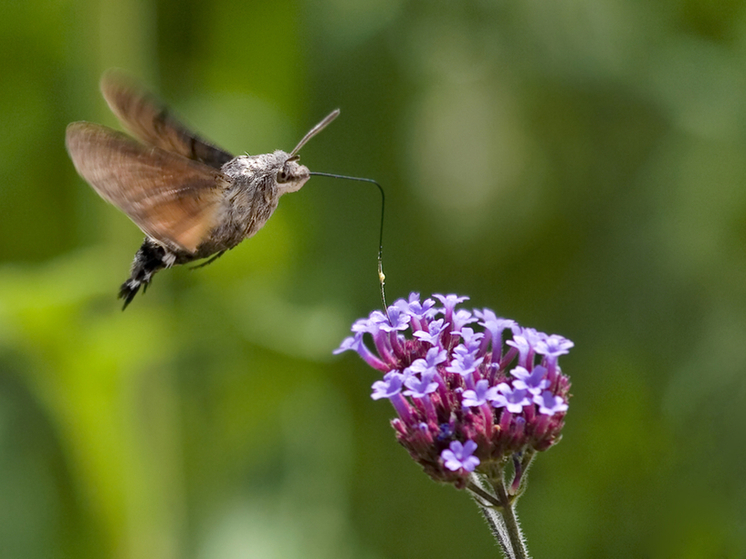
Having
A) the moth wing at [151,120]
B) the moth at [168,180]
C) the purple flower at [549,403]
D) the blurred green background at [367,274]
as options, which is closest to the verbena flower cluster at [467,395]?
the purple flower at [549,403]

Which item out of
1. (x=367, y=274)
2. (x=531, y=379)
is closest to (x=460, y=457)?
(x=531, y=379)

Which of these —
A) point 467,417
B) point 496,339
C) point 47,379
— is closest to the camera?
point 467,417

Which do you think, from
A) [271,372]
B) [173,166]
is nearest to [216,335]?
[271,372]

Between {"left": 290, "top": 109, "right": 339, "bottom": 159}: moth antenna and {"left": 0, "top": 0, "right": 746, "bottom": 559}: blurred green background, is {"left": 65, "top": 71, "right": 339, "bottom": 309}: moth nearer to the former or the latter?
{"left": 290, "top": 109, "right": 339, "bottom": 159}: moth antenna

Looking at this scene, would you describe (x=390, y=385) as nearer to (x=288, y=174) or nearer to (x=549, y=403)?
(x=549, y=403)

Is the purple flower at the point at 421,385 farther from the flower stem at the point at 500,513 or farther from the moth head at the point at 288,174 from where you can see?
the moth head at the point at 288,174

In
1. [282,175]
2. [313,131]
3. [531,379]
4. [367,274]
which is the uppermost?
[313,131]

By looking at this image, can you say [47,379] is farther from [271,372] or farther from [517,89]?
[517,89]
